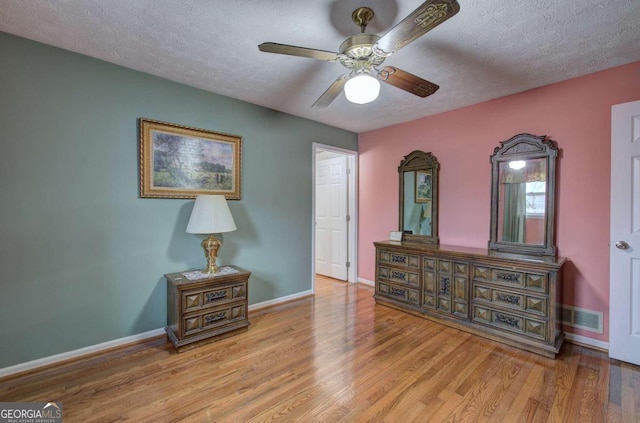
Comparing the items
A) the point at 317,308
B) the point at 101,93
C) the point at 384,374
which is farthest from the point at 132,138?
the point at 384,374

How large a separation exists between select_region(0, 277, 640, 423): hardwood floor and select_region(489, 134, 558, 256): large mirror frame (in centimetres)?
98

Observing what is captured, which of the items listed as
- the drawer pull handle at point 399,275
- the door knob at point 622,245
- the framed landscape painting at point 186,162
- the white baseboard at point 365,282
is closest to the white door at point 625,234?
the door knob at point 622,245

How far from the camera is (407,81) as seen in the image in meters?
1.91

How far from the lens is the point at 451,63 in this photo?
2.31 m

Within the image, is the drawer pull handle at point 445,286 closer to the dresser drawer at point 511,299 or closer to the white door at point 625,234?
the dresser drawer at point 511,299

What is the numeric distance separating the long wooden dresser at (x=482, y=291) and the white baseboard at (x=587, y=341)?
0.14 meters

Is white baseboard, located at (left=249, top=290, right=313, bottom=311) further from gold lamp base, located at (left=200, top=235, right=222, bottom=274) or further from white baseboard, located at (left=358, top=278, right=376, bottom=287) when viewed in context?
white baseboard, located at (left=358, top=278, right=376, bottom=287)

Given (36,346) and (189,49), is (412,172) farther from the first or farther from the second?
(36,346)

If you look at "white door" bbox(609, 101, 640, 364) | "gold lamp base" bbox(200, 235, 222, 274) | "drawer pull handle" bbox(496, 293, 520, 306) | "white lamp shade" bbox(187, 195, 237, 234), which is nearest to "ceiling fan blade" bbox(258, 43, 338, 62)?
"white lamp shade" bbox(187, 195, 237, 234)

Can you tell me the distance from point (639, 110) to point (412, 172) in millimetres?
2052

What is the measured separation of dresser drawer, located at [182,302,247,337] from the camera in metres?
2.44

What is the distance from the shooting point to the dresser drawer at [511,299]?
7.86 feet

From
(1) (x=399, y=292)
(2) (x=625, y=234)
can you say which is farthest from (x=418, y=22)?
(1) (x=399, y=292)

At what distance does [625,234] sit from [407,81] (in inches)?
83.6
